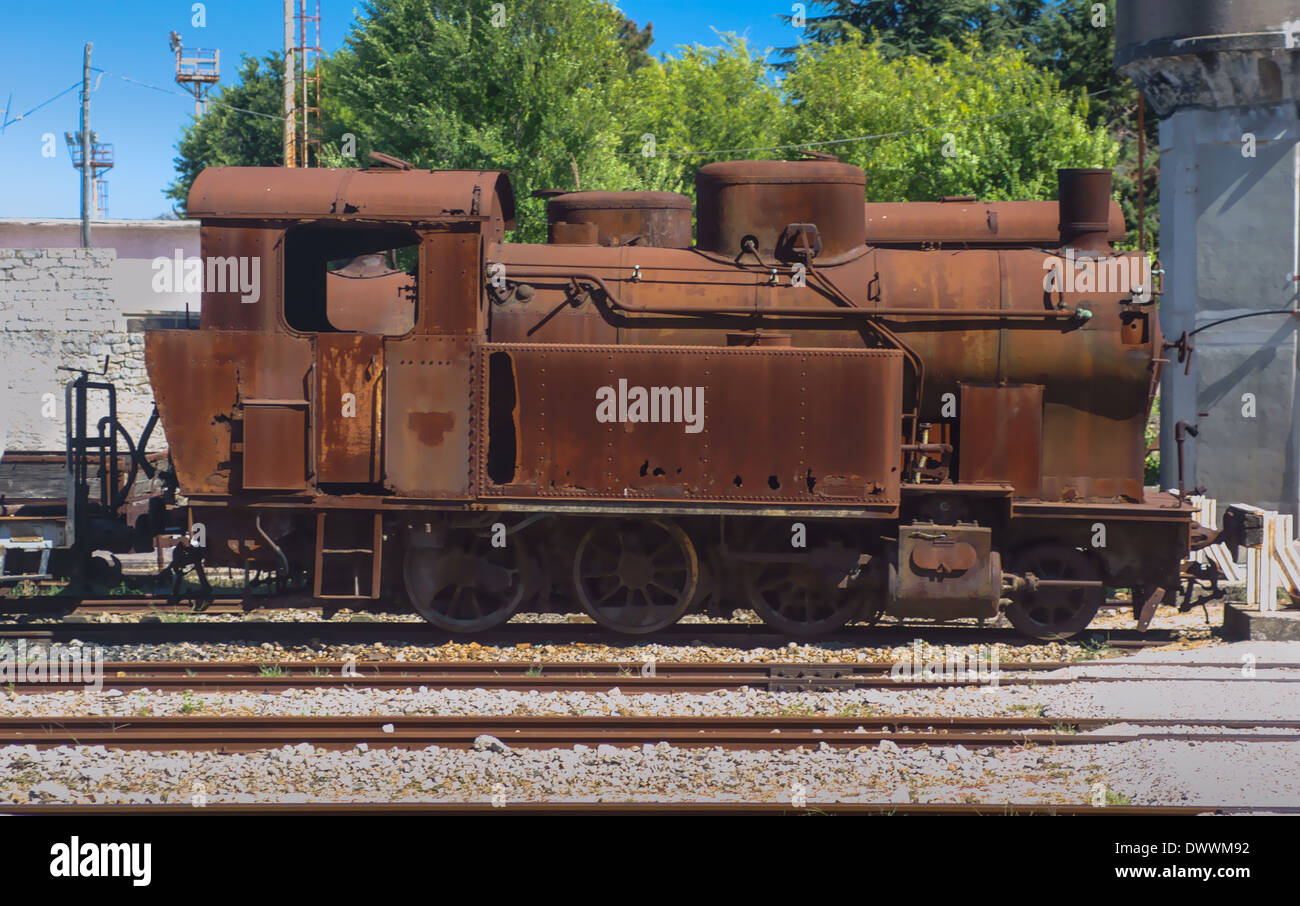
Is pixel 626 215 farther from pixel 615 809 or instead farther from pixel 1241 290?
pixel 1241 290

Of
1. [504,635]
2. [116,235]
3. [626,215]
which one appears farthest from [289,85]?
[504,635]

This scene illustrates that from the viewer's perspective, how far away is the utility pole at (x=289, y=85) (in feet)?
84.9

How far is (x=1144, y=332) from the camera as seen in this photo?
1002 cm

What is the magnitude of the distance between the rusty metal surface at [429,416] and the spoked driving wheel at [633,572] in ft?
4.07

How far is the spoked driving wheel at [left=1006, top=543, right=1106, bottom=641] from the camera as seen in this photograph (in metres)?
10.3

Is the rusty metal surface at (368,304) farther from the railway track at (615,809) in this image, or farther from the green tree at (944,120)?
the green tree at (944,120)

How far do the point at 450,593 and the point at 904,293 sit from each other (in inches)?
179

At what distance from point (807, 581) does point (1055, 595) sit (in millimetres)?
2120

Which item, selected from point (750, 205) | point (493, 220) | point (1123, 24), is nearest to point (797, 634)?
point (750, 205)

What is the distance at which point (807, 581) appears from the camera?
33.9 ft

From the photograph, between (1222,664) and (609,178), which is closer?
(1222,664)

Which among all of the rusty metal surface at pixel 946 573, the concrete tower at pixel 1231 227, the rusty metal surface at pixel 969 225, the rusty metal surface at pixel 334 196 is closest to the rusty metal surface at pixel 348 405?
the rusty metal surface at pixel 334 196
